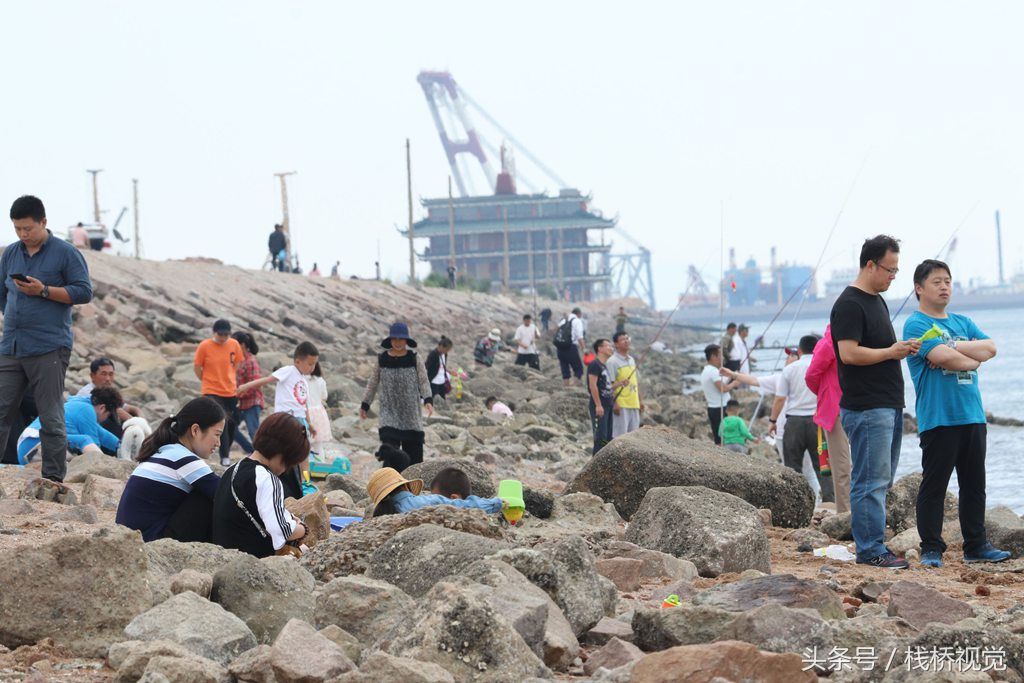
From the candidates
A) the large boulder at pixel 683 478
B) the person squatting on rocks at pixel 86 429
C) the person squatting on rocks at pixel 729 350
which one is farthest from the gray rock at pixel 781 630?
the person squatting on rocks at pixel 729 350

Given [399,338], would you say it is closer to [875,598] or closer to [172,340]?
[875,598]

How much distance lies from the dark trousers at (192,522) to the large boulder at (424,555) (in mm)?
906

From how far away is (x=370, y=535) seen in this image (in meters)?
5.27

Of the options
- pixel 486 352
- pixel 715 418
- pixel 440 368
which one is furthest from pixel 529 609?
pixel 486 352

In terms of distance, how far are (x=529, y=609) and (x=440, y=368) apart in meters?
12.4

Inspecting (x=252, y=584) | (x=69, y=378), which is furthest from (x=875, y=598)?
(x=69, y=378)

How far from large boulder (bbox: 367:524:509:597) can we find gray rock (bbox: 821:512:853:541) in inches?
128

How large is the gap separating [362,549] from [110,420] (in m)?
5.38

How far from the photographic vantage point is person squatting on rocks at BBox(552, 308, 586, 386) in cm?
→ 2188

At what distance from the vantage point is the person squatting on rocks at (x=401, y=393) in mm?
9453

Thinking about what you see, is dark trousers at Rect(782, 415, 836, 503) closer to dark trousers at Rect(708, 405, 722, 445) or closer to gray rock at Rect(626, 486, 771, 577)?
gray rock at Rect(626, 486, 771, 577)

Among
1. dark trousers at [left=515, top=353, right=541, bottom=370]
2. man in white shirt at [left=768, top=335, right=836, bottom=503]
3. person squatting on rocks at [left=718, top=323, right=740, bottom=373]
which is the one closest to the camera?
man in white shirt at [left=768, top=335, right=836, bottom=503]

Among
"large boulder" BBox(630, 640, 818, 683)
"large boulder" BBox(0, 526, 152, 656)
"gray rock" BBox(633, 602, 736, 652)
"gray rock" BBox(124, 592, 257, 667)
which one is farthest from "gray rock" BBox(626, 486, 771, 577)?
"large boulder" BBox(0, 526, 152, 656)

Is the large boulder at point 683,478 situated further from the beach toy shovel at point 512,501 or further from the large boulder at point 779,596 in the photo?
the large boulder at point 779,596
